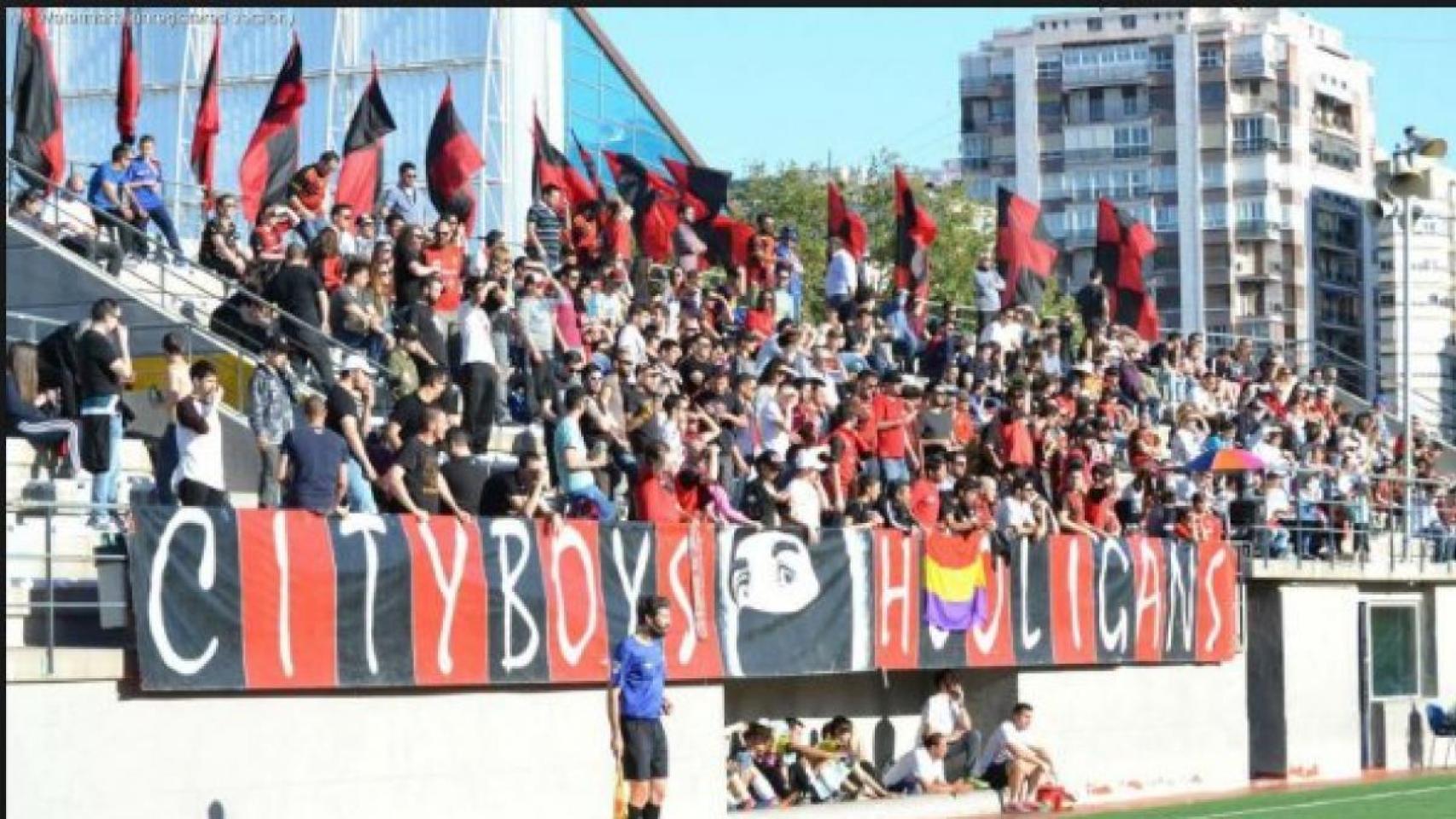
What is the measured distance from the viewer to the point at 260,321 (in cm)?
2600

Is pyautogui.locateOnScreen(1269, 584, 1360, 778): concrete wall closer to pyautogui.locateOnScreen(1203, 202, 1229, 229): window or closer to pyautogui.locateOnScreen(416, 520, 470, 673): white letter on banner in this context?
pyautogui.locateOnScreen(416, 520, 470, 673): white letter on banner

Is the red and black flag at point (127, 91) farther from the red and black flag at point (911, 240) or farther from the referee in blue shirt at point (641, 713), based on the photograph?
the referee in blue shirt at point (641, 713)

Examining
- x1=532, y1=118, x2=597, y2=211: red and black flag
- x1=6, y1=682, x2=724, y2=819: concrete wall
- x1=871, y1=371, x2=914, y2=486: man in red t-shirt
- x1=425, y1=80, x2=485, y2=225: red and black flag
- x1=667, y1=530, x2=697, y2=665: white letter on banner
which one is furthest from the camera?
x1=532, y1=118, x2=597, y2=211: red and black flag

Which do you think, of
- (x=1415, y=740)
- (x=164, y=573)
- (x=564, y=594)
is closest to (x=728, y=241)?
(x=1415, y=740)

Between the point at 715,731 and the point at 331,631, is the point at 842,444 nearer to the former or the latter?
the point at 715,731

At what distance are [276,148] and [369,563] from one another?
33.0 ft

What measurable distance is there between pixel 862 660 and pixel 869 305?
7552 millimetres

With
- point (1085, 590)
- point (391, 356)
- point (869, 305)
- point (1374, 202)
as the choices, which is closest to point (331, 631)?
point (391, 356)

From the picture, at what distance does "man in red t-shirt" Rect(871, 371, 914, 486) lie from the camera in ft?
97.9

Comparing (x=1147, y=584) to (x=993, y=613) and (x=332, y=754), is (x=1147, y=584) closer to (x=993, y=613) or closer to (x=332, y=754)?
(x=993, y=613)

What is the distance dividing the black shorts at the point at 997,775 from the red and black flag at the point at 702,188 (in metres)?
9.46

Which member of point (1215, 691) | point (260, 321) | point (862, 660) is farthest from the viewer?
point (1215, 691)

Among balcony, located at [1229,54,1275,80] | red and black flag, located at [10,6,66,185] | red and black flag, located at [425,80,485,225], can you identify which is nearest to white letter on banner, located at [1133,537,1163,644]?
red and black flag, located at [425,80,485,225]

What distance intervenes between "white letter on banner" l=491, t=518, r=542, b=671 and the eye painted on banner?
2677 millimetres
